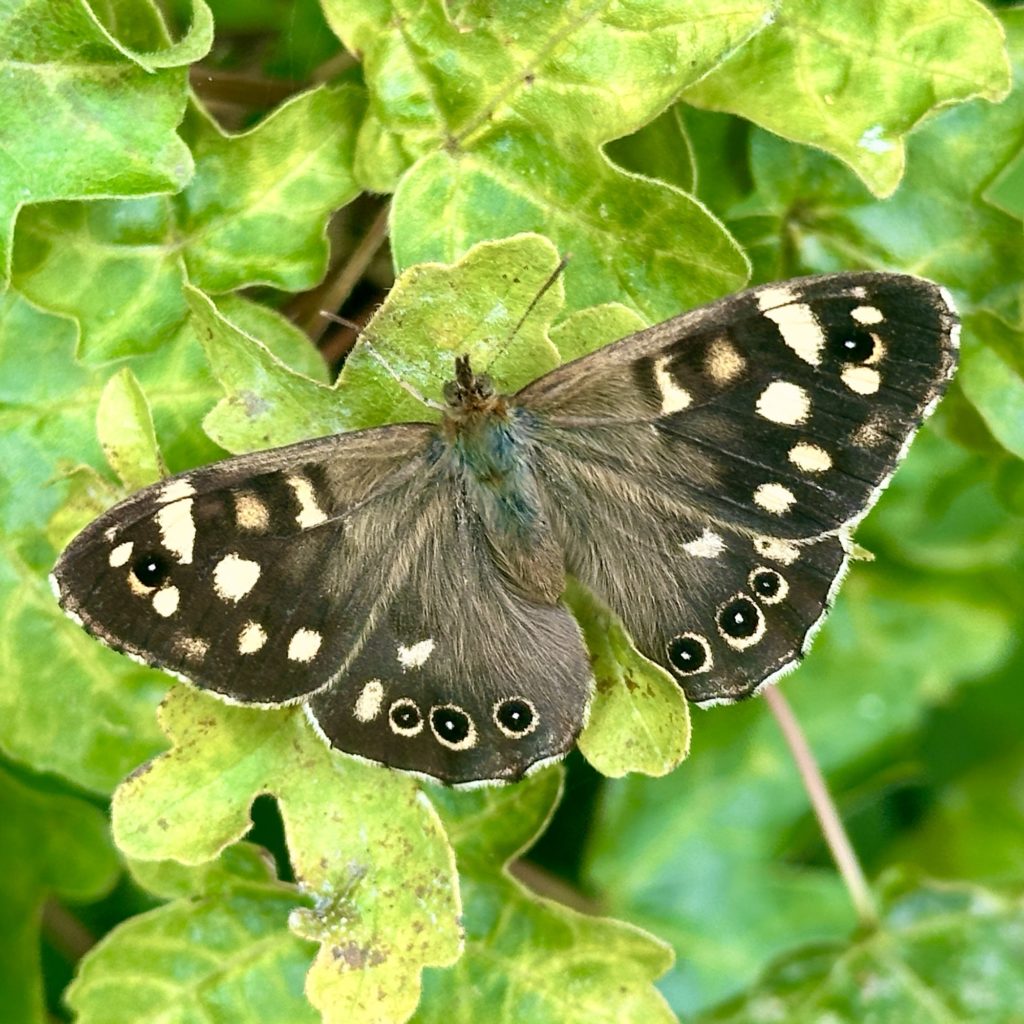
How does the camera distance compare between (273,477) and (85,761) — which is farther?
(85,761)

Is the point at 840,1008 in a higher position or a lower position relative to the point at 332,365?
lower

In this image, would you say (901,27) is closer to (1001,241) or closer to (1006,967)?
(1001,241)

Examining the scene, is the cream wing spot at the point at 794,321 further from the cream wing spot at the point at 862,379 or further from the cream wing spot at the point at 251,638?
the cream wing spot at the point at 251,638

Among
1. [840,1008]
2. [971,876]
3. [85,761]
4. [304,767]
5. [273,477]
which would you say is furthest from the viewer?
[971,876]

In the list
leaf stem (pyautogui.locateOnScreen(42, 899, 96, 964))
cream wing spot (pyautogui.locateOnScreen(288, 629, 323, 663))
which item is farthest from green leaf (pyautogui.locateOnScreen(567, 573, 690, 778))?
leaf stem (pyautogui.locateOnScreen(42, 899, 96, 964))

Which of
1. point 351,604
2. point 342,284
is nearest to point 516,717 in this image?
point 351,604

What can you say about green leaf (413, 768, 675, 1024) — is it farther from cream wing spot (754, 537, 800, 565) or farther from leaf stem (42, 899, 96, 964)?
leaf stem (42, 899, 96, 964)

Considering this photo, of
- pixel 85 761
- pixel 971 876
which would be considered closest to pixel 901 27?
pixel 85 761

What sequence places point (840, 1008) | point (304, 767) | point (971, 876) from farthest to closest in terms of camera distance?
point (971, 876)
point (840, 1008)
point (304, 767)

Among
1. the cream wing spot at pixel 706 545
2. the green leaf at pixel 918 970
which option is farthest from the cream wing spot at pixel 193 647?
the green leaf at pixel 918 970
